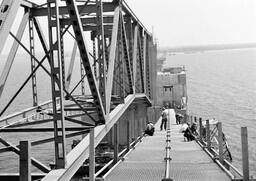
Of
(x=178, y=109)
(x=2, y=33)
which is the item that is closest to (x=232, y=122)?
(x=178, y=109)

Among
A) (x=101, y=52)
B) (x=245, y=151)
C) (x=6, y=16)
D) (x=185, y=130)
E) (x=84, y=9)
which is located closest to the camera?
(x=6, y=16)

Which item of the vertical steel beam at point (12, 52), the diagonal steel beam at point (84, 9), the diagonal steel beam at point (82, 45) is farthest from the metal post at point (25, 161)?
the diagonal steel beam at point (84, 9)

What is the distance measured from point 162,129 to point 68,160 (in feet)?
88.4

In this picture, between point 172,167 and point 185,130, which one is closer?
point 172,167

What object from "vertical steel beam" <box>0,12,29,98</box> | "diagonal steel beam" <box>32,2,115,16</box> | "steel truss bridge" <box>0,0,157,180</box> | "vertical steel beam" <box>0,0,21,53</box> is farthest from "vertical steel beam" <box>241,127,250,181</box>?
"vertical steel beam" <box>0,0,21,53</box>

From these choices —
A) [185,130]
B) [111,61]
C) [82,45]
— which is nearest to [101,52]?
[111,61]

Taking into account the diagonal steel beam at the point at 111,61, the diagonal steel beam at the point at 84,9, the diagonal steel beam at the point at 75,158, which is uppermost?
the diagonal steel beam at the point at 84,9

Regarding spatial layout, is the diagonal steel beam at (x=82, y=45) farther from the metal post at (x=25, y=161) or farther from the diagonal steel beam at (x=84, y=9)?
the metal post at (x=25, y=161)

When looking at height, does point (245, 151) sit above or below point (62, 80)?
below

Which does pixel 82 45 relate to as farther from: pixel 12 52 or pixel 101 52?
pixel 12 52

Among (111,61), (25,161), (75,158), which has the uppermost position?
(111,61)

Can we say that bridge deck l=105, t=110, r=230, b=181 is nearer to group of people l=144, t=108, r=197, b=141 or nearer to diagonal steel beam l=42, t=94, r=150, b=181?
diagonal steel beam l=42, t=94, r=150, b=181

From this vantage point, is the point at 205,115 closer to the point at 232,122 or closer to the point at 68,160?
the point at 232,122

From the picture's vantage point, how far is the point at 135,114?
29156mm
